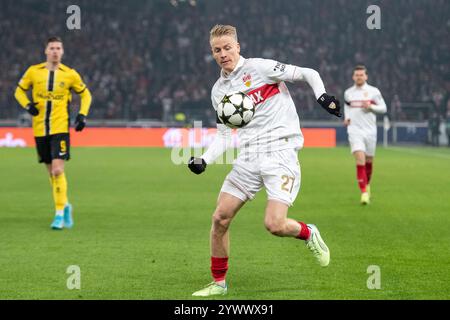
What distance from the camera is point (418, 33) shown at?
4091 centimetres

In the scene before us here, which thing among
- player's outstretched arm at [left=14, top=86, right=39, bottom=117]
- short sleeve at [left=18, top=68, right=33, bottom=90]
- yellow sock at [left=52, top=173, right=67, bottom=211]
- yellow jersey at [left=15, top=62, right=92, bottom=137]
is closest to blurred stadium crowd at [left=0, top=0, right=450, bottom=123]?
player's outstretched arm at [left=14, top=86, right=39, bottom=117]

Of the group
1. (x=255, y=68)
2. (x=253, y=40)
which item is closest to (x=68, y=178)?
(x=255, y=68)

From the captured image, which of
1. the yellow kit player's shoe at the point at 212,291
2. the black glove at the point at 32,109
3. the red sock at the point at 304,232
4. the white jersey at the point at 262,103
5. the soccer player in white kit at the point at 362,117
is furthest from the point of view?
the soccer player in white kit at the point at 362,117

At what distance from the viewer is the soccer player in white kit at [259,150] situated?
22.6 ft

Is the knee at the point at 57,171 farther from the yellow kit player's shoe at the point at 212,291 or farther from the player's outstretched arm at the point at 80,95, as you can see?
the yellow kit player's shoe at the point at 212,291

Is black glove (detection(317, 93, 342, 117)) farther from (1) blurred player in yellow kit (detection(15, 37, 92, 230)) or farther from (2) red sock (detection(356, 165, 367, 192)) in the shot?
(2) red sock (detection(356, 165, 367, 192))

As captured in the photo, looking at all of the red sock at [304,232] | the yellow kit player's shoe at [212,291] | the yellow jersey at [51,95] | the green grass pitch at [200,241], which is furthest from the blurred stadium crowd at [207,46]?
the yellow kit player's shoe at [212,291]

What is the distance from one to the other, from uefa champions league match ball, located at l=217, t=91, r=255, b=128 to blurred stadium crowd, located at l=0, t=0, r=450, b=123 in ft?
102

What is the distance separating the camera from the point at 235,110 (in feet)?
22.3

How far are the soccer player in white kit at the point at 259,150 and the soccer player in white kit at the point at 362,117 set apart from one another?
25.7ft

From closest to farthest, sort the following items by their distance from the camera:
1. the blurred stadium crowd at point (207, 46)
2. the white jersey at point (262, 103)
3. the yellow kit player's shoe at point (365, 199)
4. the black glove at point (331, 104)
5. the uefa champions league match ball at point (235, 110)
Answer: the black glove at point (331, 104), the uefa champions league match ball at point (235, 110), the white jersey at point (262, 103), the yellow kit player's shoe at point (365, 199), the blurred stadium crowd at point (207, 46)

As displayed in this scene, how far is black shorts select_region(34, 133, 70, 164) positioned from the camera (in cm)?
1112

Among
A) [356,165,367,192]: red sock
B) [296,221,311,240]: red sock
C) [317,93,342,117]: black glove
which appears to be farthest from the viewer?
[356,165,367,192]: red sock

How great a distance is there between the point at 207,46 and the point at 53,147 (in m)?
30.2
